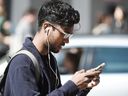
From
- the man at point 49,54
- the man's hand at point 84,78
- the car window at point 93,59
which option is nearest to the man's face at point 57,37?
the man at point 49,54

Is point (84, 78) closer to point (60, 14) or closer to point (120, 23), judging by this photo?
point (60, 14)

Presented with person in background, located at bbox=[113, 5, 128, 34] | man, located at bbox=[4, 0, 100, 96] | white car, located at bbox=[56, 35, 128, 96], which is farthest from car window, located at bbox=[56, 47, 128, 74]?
person in background, located at bbox=[113, 5, 128, 34]

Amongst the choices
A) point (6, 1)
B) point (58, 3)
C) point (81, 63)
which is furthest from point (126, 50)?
point (6, 1)

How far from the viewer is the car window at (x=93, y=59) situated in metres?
8.61

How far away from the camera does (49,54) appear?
4.74 metres

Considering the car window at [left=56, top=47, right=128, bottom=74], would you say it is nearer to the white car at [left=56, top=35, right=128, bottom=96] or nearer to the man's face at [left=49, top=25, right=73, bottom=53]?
the white car at [left=56, top=35, right=128, bottom=96]

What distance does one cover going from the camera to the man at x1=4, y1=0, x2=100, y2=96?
4.44m

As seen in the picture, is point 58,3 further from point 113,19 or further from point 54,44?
point 113,19

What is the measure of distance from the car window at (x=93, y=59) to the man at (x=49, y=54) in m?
3.90

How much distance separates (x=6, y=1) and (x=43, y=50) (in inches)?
626

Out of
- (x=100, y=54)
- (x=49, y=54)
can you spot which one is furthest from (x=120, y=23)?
(x=49, y=54)

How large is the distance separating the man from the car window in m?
3.90

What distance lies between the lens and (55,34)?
460 cm

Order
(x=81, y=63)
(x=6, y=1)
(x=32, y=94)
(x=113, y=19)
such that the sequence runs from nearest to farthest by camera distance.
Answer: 1. (x=32, y=94)
2. (x=81, y=63)
3. (x=113, y=19)
4. (x=6, y=1)
